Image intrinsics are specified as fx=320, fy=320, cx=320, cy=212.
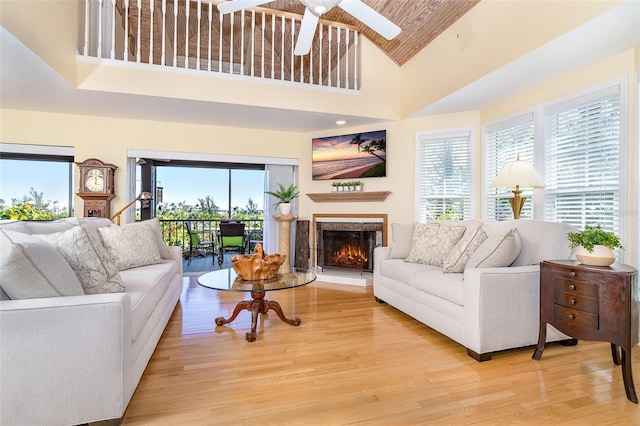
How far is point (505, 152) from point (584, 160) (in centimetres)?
101

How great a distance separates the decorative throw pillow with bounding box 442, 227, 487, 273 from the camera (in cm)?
273

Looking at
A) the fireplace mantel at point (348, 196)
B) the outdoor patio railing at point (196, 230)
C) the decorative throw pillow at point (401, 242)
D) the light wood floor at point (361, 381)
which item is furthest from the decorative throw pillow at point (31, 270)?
the outdoor patio railing at point (196, 230)

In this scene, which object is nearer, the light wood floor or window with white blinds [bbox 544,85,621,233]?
the light wood floor

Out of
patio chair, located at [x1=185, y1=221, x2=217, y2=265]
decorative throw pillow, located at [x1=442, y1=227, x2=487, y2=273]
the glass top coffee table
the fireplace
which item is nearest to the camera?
the glass top coffee table

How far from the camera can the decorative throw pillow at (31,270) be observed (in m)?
1.39

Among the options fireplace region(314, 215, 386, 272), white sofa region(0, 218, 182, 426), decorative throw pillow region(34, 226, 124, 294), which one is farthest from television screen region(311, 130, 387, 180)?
white sofa region(0, 218, 182, 426)

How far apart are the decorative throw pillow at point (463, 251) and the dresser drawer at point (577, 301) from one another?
694 millimetres

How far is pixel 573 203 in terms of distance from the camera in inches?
122

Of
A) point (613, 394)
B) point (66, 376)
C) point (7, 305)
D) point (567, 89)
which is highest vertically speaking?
point (567, 89)

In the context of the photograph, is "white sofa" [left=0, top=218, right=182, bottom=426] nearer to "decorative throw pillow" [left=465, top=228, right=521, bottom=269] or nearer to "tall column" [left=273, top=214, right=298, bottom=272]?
"decorative throw pillow" [left=465, top=228, right=521, bottom=269]

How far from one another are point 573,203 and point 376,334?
2.30m

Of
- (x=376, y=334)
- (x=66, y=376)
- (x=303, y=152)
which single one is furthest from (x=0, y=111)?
(x=376, y=334)

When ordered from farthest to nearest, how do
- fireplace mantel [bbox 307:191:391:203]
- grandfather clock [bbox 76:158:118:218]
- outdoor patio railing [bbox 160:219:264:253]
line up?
outdoor patio railing [bbox 160:219:264:253] → fireplace mantel [bbox 307:191:391:203] → grandfather clock [bbox 76:158:118:218]

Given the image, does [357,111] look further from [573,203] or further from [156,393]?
[156,393]
